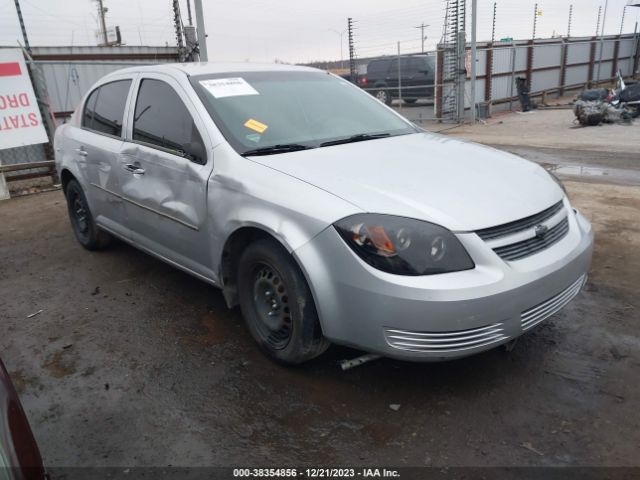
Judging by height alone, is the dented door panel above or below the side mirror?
below

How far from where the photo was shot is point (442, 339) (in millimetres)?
2455

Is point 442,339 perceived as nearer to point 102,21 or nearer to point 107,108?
point 107,108

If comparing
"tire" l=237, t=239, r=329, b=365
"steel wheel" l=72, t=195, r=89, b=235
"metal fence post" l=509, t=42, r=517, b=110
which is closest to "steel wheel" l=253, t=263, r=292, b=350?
"tire" l=237, t=239, r=329, b=365

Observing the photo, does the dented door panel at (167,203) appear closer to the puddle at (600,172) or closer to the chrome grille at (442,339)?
the chrome grille at (442,339)

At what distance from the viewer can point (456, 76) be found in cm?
1596

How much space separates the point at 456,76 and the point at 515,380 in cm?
1457

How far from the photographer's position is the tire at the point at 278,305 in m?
2.77

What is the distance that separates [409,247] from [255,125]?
4.86 ft

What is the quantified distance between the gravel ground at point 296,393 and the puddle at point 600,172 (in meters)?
4.16

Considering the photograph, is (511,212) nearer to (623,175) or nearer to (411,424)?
(411,424)

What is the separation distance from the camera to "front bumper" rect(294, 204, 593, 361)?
2.40 meters

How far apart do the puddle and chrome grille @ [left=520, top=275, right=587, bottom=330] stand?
5.55 m

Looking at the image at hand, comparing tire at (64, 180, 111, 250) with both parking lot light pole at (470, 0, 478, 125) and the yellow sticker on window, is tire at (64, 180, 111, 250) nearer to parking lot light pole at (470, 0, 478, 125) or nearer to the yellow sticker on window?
the yellow sticker on window

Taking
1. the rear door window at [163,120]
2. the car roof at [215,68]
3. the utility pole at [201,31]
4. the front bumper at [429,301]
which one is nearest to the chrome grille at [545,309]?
the front bumper at [429,301]
